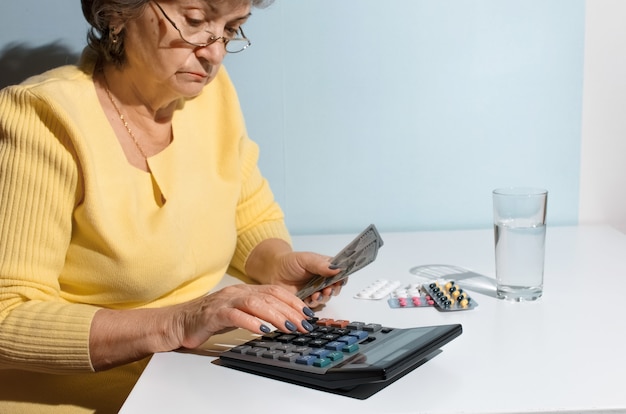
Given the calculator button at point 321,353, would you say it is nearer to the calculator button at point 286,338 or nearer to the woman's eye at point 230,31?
the calculator button at point 286,338

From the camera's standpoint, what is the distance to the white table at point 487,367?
2.78ft

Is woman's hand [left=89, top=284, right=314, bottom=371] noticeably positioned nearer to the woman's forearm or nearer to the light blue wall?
the woman's forearm

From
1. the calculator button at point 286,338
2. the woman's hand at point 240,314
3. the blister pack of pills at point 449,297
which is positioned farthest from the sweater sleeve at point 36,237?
the blister pack of pills at point 449,297

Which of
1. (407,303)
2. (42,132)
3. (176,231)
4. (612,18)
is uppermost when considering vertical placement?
(612,18)

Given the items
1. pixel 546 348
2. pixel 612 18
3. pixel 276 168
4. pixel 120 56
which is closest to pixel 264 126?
pixel 276 168

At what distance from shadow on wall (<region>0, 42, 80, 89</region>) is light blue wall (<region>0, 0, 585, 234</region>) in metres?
0.02

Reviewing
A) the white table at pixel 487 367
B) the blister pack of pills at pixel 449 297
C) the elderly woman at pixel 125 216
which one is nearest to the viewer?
the white table at pixel 487 367

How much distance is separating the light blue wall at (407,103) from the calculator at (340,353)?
0.72 metres

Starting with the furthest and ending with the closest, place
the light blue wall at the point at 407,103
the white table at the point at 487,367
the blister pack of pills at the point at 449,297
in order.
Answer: the light blue wall at the point at 407,103 < the blister pack of pills at the point at 449,297 < the white table at the point at 487,367

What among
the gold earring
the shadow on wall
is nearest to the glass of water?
the gold earring

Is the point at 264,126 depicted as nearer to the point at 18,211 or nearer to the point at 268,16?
the point at 268,16

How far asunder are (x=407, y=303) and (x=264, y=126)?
2.11ft

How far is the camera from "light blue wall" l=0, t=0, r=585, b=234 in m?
1.66

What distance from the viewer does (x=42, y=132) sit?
111 centimetres
